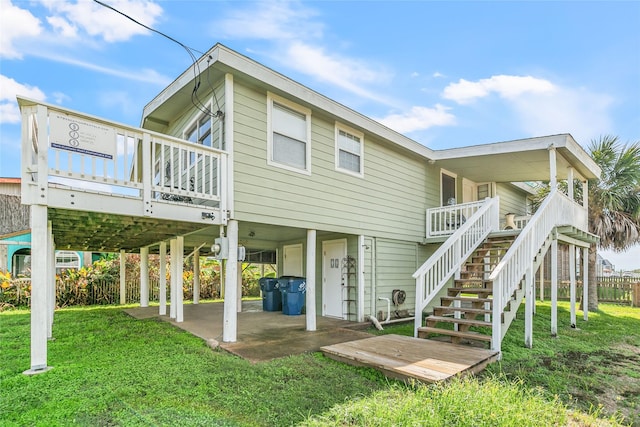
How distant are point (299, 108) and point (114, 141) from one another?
11.8 feet

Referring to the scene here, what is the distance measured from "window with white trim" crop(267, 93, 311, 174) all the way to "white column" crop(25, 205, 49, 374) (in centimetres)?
354

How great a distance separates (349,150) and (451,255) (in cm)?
327

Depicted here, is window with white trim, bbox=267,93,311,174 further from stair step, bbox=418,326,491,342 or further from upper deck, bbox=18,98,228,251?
stair step, bbox=418,326,491,342

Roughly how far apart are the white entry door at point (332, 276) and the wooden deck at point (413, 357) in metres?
2.80

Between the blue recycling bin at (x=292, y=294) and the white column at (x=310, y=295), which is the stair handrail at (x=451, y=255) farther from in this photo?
the blue recycling bin at (x=292, y=294)

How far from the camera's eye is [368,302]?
331 inches

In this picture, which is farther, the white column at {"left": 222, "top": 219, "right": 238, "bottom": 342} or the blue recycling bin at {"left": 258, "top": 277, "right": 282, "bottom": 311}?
the blue recycling bin at {"left": 258, "top": 277, "right": 282, "bottom": 311}

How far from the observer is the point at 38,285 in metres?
4.09

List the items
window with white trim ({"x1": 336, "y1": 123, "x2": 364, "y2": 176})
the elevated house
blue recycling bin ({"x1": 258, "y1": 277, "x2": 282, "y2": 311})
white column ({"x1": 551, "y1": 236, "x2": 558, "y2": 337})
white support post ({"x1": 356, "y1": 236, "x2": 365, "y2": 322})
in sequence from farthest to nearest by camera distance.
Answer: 1. blue recycling bin ({"x1": 258, "y1": 277, "x2": 282, "y2": 311})
2. white support post ({"x1": 356, "y1": 236, "x2": 365, "y2": 322})
3. window with white trim ({"x1": 336, "y1": 123, "x2": 364, "y2": 176})
4. white column ({"x1": 551, "y1": 236, "x2": 558, "y2": 337})
5. the elevated house

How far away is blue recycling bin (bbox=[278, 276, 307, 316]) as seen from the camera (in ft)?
29.9

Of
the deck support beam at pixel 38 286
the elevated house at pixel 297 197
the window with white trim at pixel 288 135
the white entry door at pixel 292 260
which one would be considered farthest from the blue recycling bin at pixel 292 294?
the deck support beam at pixel 38 286

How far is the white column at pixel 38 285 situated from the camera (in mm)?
4062

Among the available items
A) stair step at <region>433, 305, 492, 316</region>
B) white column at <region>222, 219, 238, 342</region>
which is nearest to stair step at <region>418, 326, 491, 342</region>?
stair step at <region>433, 305, 492, 316</region>

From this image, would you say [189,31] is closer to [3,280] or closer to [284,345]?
[284,345]
